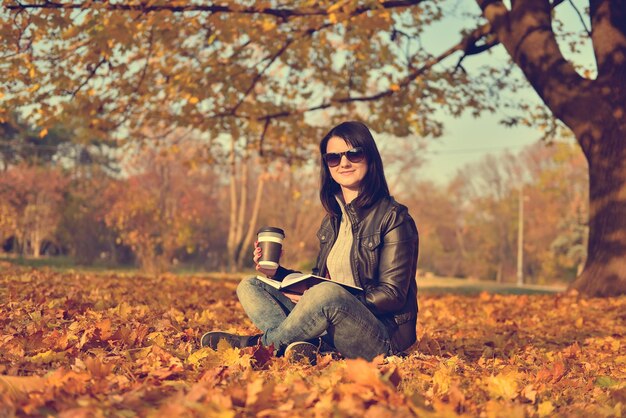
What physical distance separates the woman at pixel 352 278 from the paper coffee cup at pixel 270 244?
0.07 m

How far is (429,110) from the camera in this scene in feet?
44.6

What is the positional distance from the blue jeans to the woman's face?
74cm

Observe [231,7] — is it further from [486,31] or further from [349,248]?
[349,248]

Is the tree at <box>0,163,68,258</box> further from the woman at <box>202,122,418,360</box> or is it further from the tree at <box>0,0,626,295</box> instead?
the woman at <box>202,122,418,360</box>

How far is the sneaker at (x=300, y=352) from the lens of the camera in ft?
11.7

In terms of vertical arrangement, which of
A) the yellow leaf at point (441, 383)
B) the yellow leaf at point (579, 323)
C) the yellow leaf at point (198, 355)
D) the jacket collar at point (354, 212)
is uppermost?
the jacket collar at point (354, 212)

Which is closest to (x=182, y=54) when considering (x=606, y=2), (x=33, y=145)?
(x=606, y=2)

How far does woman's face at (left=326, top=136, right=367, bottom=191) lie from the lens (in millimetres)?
3928

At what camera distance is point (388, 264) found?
3.69m

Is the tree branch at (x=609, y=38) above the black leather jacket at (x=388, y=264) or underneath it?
above

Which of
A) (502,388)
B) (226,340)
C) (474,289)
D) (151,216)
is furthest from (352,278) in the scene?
(474,289)

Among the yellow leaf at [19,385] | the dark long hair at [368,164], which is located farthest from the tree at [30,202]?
the yellow leaf at [19,385]

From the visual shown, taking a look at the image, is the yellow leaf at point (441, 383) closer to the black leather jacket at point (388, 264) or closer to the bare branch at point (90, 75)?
the black leather jacket at point (388, 264)

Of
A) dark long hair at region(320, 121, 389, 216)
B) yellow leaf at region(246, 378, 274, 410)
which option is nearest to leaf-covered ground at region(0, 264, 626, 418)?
yellow leaf at region(246, 378, 274, 410)
